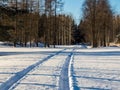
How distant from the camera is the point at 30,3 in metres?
71.8

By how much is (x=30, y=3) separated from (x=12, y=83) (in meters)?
60.8

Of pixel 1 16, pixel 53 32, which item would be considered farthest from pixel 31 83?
pixel 53 32

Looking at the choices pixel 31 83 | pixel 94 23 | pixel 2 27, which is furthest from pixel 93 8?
pixel 31 83

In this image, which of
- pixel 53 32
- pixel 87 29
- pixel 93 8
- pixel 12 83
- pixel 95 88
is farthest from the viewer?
pixel 53 32

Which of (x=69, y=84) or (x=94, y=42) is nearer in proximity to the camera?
(x=69, y=84)

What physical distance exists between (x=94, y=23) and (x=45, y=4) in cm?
1261

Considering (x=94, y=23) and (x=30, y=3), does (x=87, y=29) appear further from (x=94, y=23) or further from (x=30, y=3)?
(x=30, y=3)

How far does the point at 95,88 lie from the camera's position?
10.9 m

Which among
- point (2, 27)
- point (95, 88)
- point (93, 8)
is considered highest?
point (93, 8)

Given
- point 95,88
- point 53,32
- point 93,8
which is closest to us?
point 95,88

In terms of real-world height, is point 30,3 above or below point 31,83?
above

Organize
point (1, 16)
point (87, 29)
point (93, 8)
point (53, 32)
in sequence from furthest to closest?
point (53, 32)
point (87, 29)
point (93, 8)
point (1, 16)

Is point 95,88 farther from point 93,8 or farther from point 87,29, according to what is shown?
point 87,29

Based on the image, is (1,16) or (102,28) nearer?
(1,16)
